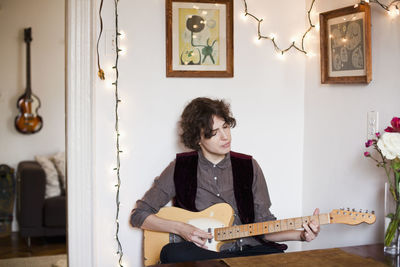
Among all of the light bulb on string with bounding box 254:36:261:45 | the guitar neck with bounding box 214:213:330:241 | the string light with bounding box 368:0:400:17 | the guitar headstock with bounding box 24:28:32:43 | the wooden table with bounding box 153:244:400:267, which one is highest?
the guitar headstock with bounding box 24:28:32:43

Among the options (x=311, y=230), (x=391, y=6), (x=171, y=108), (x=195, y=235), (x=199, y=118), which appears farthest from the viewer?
(x=171, y=108)

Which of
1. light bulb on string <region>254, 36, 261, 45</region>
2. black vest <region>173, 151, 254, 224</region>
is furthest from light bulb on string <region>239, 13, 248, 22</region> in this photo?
black vest <region>173, 151, 254, 224</region>

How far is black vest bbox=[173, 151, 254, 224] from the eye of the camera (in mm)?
2641

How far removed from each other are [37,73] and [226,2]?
9.56ft

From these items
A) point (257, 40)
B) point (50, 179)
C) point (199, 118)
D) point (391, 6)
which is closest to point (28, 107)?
point (50, 179)

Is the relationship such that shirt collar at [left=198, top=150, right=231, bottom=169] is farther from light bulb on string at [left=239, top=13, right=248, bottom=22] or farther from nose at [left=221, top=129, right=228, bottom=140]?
light bulb on string at [left=239, top=13, right=248, bottom=22]

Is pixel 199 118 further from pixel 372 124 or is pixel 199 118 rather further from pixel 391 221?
pixel 391 221

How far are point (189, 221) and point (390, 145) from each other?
0.98 metres

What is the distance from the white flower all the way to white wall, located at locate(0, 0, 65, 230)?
3.76 m

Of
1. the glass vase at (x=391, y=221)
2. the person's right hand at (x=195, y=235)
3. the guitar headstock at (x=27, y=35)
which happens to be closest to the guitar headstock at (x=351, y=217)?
the glass vase at (x=391, y=221)

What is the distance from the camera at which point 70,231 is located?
9.06ft

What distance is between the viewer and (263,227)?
7.83 ft

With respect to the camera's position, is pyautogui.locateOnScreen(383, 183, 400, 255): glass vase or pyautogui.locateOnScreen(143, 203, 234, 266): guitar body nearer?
pyautogui.locateOnScreen(383, 183, 400, 255): glass vase

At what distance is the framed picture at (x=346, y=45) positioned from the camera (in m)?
2.53
